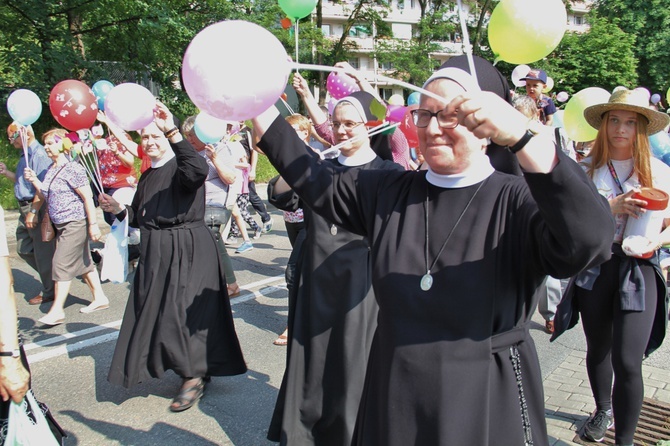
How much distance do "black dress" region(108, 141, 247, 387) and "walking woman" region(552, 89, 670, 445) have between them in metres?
2.34

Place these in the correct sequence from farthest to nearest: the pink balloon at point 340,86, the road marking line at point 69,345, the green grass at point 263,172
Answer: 1. the green grass at point 263,172
2. the road marking line at point 69,345
3. the pink balloon at point 340,86

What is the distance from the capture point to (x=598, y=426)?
3516 millimetres

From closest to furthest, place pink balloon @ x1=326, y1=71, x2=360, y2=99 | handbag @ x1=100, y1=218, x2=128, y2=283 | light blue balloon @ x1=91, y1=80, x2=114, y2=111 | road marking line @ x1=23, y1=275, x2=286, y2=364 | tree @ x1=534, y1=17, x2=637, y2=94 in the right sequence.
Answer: pink balloon @ x1=326, y1=71, x2=360, y2=99, road marking line @ x1=23, y1=275, x2=286, y2=364, handbag @ x1=100, y1=218, x2=128, y2=283, light blue balloon @ x1=91, y1=80, x2=114, y2=111, tree @ x1=534, y1=17, x2=637, y2=94

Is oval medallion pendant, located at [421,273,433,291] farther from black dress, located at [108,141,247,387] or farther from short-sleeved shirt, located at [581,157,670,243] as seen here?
black dress, located at [108,141,247,387]

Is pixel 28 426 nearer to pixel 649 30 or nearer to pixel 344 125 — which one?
pixel 344 125

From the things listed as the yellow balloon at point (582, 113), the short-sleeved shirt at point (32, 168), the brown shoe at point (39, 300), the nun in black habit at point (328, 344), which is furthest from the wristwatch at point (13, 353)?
the short-sleeved shirt at point (32, 168)

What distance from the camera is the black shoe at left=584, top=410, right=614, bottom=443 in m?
3.49

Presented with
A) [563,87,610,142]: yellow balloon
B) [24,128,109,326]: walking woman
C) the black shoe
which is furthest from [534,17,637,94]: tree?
the black shoe

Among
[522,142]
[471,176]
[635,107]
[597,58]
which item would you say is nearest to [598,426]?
[635,107]

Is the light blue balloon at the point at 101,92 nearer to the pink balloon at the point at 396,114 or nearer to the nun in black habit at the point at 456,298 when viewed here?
the pink balloon at the point at 396,114

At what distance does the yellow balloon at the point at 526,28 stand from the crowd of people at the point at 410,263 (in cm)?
28

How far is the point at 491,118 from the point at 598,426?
282 centimetres

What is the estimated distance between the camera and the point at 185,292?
412 cm

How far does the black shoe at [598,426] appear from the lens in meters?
3.49
